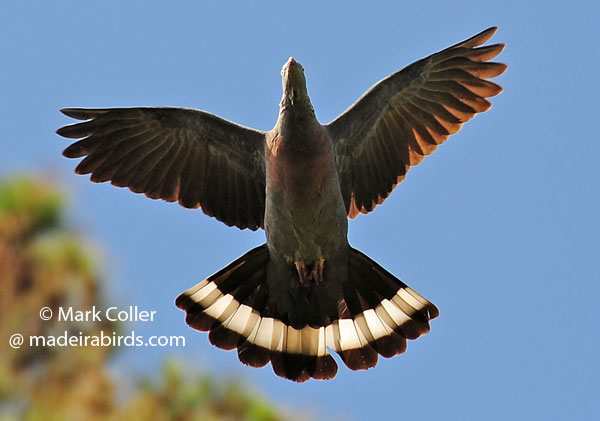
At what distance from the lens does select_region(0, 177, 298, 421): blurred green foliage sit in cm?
609

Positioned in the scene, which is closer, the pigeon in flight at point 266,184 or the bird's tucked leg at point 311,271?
the bird's tucked leg at point 311,271

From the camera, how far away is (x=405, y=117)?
8289 millimetres

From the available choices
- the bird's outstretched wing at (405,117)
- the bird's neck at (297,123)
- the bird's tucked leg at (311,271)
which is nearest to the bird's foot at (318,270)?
the bird's tucked leg at (311,271)

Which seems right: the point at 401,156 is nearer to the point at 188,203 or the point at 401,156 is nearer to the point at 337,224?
the point at 337,224

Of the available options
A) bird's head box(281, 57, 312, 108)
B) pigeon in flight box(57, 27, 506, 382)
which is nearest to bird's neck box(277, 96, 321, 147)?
bird's head box(281, 57, 312, 108)

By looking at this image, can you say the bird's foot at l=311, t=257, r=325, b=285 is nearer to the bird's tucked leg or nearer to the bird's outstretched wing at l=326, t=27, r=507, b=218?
the bird's tucked leg

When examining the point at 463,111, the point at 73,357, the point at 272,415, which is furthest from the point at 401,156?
the point at 73,357

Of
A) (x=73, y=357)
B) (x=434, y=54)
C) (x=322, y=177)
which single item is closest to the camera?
A: (x=73, y=357)

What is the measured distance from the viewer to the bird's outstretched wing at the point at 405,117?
26.5ft

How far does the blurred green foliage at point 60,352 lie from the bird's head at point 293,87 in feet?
5.73

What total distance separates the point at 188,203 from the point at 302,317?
50.0 inches

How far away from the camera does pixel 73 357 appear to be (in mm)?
6418

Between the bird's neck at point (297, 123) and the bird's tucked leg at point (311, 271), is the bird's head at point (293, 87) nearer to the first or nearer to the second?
the bird's neck at point (297, 123)

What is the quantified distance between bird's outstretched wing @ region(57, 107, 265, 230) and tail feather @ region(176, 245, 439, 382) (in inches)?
20.4
